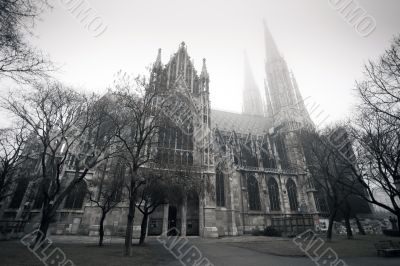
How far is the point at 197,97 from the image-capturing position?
100.0 feet

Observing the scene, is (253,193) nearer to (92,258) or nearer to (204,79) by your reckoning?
(204,79)

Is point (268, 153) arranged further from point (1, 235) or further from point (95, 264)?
point (1, 235)

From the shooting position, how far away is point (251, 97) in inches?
2611

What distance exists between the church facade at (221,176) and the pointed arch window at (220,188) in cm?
13

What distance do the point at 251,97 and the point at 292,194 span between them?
3989 cm

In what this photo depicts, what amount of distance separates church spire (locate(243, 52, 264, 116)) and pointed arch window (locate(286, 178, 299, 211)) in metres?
31.7

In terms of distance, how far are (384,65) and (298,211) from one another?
27756mm

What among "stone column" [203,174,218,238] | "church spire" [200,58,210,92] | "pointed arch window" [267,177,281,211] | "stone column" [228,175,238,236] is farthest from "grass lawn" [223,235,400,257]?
"church spire" [200,58,210,92]

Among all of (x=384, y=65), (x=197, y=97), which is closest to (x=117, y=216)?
(x=197, y=97)

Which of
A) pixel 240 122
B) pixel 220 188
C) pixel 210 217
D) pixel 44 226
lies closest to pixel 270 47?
pixel 240 122

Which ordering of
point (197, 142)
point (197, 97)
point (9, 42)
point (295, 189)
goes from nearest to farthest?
point (9, 42), point (197, 142), point (197, 97), point (295, 189)

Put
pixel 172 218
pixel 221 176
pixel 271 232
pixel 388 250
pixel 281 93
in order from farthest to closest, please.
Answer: pixel 281 93 → pixel 221 176 → pixel 271 232 → pixel 172 218 → pixel 388 250

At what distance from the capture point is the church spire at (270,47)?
175ft

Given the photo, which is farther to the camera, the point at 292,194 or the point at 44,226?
the point at 292,194
